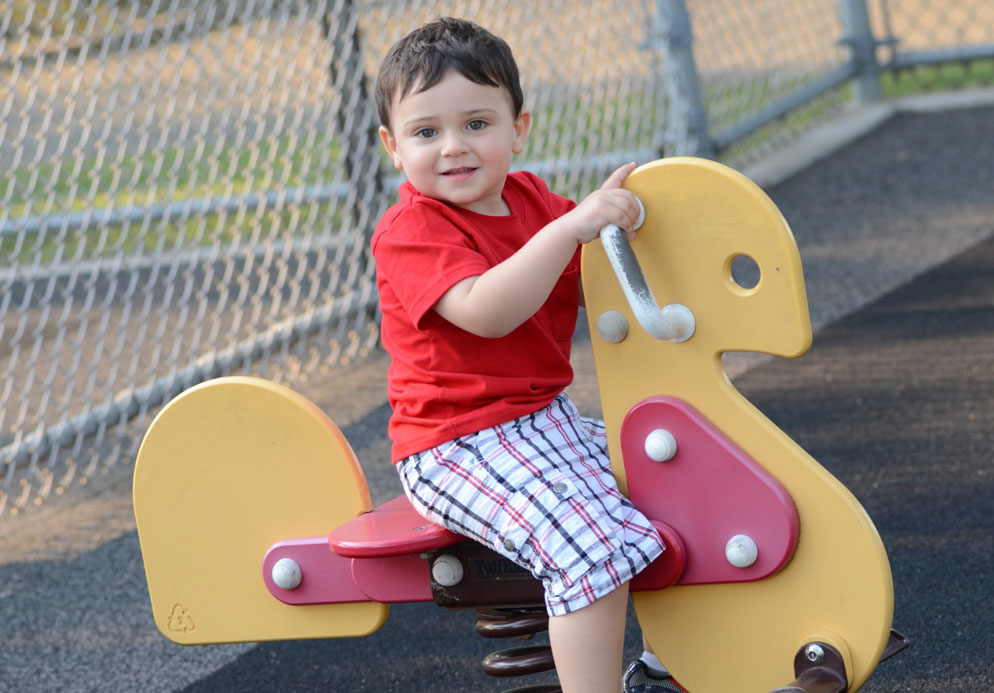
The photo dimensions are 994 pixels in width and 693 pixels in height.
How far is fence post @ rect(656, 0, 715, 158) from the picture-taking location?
4902 millimetres

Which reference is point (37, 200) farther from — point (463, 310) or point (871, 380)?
point (463, 310)

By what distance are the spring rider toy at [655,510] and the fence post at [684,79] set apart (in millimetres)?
3346

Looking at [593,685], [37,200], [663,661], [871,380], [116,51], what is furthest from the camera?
[37,200]

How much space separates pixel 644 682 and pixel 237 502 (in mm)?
688

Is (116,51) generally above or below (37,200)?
above

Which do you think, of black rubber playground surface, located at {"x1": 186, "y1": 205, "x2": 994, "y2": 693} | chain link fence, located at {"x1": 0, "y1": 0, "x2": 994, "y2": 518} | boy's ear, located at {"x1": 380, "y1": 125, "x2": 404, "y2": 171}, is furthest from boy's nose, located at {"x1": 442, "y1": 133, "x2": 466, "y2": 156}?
chain link fence, located at {"x1": 0, "y1": 0, "x2": 994, "y2": 518}

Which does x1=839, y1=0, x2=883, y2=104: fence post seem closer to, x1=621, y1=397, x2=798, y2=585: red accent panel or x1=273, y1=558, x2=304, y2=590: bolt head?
x1=621, y1=397, x2=798, y2=585: red accent panel

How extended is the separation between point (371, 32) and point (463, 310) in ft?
10.3

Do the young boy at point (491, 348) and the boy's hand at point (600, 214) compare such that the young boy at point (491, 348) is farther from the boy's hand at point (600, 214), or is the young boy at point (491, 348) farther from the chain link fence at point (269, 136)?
the chain link fence at point (269, 136)

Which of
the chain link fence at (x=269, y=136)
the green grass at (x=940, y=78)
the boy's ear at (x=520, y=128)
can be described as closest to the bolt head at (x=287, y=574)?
the boy's ear at (x=520, y=128)

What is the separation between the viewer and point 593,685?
5.30ft

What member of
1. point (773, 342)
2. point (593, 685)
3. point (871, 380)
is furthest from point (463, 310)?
point (871, 380)

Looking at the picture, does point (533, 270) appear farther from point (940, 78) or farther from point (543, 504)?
point (940, 78)

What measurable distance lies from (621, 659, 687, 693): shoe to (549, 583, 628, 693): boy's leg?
276 mm
